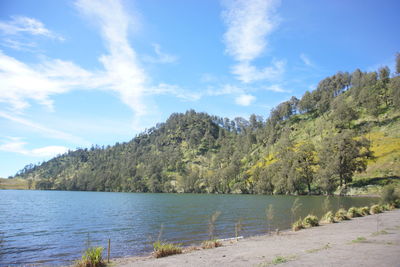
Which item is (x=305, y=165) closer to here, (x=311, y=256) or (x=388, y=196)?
(x=388, y=196)

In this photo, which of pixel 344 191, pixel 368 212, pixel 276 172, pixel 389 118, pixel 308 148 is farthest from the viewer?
pixel 389 118

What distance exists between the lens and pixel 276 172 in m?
116

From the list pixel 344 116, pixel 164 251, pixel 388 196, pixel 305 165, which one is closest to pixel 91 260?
pixel 164 251

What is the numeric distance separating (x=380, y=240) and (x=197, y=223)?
2607 cm

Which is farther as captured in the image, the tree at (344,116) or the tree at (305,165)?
the tree at (344,116)

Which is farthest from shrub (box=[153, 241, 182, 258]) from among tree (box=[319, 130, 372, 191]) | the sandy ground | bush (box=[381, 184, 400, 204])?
tree (box=[319, 130, 372, 191])

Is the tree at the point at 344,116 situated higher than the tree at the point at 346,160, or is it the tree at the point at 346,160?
the tree at the point at 344,116

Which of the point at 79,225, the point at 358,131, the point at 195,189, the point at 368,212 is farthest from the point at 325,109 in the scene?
the point at 79,225

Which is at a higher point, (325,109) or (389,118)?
(325,109)

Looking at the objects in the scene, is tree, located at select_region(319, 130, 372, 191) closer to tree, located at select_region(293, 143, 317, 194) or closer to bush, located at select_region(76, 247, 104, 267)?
tree, located at select_region(293, 143, 317, 194)

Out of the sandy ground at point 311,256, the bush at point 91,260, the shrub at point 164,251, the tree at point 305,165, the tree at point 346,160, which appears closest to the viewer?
the sandy ground at point 311,256

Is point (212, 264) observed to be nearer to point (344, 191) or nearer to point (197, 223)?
point (197, 223)

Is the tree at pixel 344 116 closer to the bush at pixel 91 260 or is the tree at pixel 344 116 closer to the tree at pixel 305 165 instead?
the tree at pixel 305 165

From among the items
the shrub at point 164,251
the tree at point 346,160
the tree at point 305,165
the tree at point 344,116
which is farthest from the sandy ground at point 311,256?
the tree at point 344,116
